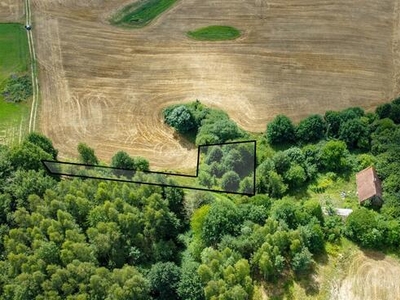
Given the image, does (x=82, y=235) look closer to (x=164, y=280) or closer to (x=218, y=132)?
(x=164, y=280)

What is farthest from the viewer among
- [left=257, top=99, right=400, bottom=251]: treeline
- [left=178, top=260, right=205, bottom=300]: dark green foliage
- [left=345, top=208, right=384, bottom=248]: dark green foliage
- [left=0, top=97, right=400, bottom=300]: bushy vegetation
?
[left=257, top=99, right=400, bottom=251]: treeline

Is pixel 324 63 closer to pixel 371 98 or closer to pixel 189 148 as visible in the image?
pixel 371 98

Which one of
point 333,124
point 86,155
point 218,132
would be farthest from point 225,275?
point 333,124

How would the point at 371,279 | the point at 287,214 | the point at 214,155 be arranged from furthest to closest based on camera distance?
the point at 287,214
the point at 371,279
the point at 214,155

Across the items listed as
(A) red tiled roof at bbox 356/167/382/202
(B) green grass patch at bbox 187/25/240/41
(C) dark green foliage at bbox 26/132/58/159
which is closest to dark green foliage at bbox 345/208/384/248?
(A) red tiled roof at bbox 356/167/382/202

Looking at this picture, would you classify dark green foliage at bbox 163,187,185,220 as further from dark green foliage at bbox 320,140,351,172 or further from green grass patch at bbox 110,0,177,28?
green grass patch at bbox 110,0,177,28

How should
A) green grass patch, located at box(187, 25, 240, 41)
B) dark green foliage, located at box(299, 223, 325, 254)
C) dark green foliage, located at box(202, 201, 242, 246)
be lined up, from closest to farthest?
dark green foliage, located at box(202, 201, 242, 246) < dark green foliage, located at box(299, 223, 325, 254) < green grass patch, located at box(187, 25, 240, 41)

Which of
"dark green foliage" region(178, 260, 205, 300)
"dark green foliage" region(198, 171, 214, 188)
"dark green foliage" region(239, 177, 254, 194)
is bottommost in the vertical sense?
"dark green foliage" region(178, 260, 205, 300)

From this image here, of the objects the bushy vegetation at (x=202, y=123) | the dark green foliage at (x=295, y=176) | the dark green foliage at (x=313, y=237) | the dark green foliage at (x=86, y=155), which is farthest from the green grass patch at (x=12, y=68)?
the dark green foliage at (x=313, y=237)
